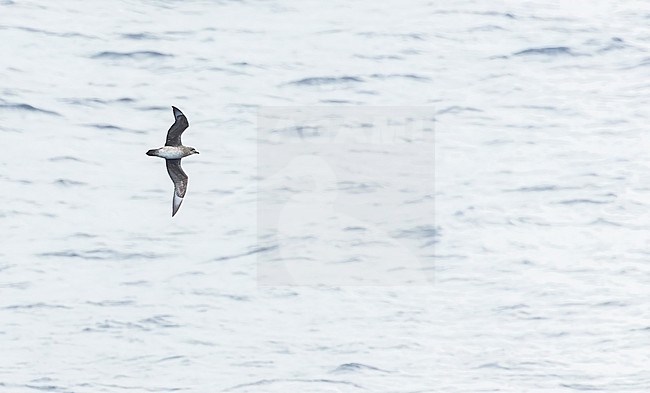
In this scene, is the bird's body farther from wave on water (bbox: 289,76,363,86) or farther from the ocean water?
wave on water (bbox: 289,76,363,86)

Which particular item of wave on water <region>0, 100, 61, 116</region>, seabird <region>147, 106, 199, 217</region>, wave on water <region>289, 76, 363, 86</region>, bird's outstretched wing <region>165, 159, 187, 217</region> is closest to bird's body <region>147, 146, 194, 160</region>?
seabird <region>147, 106, 199, 217</region>

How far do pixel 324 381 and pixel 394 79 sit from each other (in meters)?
10.3

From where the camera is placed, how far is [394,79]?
29766 millimetres

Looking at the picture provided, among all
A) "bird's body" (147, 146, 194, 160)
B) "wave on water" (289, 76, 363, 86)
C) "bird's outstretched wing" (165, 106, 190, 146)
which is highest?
"bird's outstretched wing" (165, 106, 190, 146)

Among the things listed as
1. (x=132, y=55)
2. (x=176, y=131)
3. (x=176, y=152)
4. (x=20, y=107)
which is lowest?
(x=20, y=107)

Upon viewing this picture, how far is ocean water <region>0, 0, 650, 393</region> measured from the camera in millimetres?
21672

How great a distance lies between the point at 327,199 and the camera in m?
25.9

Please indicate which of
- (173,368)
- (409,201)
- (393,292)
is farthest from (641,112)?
(173,368)

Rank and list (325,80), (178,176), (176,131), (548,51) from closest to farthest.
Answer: (176,131) → (178,176) → (325,80) → (548,51)

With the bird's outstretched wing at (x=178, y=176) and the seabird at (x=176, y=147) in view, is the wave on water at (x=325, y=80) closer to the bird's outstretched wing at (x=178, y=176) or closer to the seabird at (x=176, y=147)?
the bird's outstretched wing at (x=178, y=176)

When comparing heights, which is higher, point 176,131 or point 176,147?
point 176,131

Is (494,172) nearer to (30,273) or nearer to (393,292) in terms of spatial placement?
(393,292)

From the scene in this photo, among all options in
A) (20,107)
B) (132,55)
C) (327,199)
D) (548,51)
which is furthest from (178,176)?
(548,51)

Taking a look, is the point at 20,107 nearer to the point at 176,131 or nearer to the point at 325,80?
the point at 325,80
